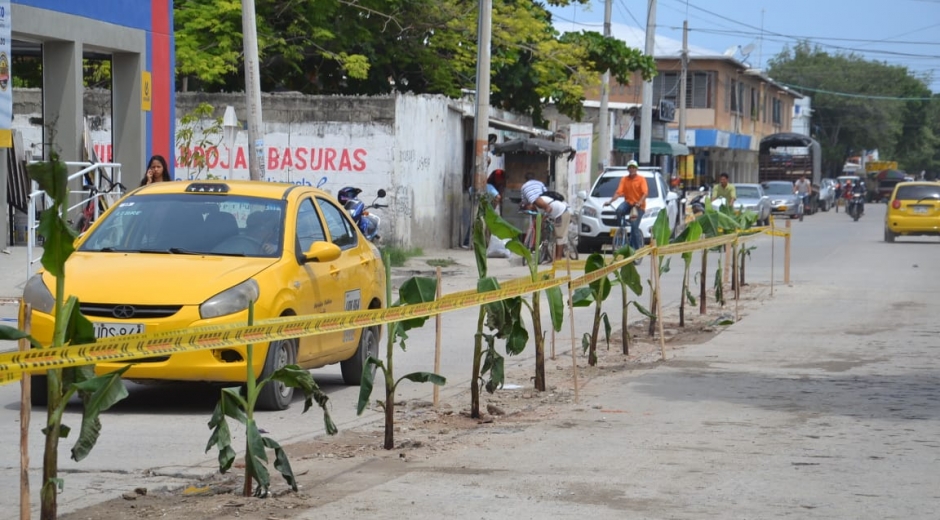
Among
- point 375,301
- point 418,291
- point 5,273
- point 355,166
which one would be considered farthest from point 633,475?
point 355,166

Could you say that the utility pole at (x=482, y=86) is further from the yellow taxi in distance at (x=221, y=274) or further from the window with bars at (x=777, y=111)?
the window with bars at (x=777, y=111)

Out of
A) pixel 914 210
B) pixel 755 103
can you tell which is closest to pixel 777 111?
pixel 755 103

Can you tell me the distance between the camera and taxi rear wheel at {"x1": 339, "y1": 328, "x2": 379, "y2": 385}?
10570mm

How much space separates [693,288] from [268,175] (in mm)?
9041

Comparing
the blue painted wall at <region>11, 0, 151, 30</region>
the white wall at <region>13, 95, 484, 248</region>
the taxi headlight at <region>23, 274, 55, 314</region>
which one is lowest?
the taxi headlight at <region>23, 274, 55, 314</region>

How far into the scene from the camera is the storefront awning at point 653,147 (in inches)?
1939

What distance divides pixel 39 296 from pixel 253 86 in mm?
10375

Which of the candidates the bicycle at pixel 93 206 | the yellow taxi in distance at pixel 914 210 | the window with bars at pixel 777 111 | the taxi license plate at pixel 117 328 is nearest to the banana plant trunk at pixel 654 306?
the taxi license plate at pixel 117 328

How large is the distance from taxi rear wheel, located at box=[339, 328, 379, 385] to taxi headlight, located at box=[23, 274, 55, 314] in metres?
2.50

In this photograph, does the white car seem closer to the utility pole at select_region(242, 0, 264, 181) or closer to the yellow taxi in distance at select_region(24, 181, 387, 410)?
the utility pole at select_region(242, 0, 264, 181)

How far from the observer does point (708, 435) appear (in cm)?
828

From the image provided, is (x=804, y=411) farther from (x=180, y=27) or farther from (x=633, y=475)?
(x=180, y=27)

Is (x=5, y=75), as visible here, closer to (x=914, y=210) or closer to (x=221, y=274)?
(x=221, y=274)

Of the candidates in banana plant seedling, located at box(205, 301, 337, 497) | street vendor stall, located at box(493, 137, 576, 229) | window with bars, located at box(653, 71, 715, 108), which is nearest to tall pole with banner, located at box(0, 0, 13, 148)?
banana plant seedling, located at box(205, 301, 337, 497)
